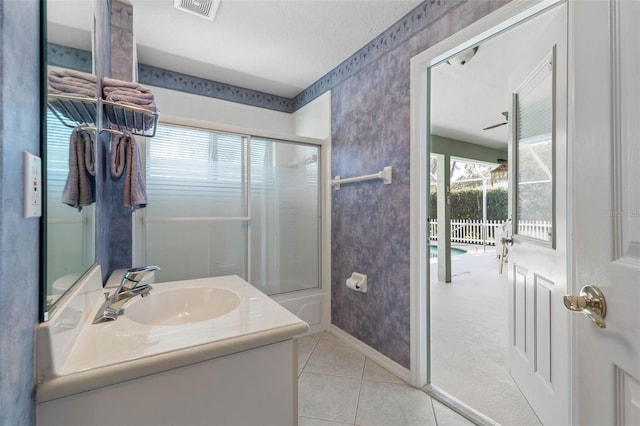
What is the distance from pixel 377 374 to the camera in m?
1.99

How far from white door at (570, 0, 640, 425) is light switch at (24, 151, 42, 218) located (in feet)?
3.84

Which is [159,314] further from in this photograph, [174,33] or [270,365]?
[174,33]

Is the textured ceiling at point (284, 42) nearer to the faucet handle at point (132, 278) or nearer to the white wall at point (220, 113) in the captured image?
the white wall at point (220, 113)

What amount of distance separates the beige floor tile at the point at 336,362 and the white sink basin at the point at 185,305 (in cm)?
107

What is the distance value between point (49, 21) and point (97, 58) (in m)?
0.65

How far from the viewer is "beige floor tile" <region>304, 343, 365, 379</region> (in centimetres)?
203

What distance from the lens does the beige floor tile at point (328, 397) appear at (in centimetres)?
161

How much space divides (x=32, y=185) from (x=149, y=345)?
49 centimetres

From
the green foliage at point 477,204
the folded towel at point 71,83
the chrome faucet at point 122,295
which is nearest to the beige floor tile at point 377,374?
the chrome faucet at point 122,295

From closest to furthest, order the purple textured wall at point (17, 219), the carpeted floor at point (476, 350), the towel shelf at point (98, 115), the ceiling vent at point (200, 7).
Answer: the purple textured wall at point (17, 219), the towel shelf at point (98, 115), the carpeted floor at point (476, 350), the ceiling vent at point (200, 7)

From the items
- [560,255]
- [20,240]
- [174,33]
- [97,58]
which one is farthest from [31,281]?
[174,33]

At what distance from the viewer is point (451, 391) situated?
179cm

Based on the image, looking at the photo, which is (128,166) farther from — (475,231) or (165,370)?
(475,231)

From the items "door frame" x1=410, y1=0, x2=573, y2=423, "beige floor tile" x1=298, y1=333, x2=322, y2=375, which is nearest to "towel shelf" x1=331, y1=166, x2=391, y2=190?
"door frame" x1=410, y1=0, x2=573, y2=423
